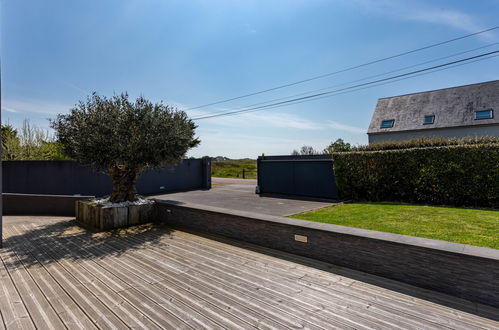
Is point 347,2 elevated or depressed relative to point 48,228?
elevated

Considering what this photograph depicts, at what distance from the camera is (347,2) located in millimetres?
8289

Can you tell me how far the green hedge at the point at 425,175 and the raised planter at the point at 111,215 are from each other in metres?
7.02

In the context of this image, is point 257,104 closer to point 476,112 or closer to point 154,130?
point 154,130

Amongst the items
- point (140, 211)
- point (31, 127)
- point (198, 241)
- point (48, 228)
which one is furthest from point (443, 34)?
point (31, 127)

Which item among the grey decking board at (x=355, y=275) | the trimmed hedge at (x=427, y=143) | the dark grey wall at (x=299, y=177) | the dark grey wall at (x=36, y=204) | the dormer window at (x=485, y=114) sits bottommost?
Answer: the grey decking board at (x=355, y=275)

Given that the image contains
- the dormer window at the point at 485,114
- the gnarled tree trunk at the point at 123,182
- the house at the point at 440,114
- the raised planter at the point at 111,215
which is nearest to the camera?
the raised planter at the point at 111,215

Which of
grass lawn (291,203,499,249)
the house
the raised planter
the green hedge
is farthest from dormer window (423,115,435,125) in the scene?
the raised planter

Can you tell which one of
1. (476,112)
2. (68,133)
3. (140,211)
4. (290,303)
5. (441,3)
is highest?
(441,3)

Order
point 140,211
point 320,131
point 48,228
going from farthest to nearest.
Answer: point 320,131
point 140,211
point 48,228

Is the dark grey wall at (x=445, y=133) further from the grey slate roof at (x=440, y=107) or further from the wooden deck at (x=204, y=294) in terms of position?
the wooden deck at (x=204, y=294)

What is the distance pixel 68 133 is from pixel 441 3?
443 inches

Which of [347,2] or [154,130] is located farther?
[347,2]

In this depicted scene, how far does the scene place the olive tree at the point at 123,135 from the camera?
5.70m

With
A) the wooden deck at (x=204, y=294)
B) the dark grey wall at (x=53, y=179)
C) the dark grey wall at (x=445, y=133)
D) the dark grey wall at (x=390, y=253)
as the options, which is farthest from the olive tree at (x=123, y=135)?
the dark grey wall at (x=445, y=133)
